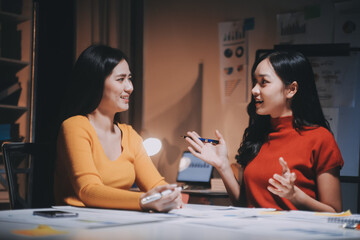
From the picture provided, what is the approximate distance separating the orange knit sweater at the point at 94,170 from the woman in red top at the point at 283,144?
0.27m

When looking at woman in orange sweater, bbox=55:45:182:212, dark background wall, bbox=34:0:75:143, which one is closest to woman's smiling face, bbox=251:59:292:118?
woman in orange sweater, bbox=55:45:182:212

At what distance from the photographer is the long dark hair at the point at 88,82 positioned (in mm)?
1892

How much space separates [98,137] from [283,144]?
777 mm

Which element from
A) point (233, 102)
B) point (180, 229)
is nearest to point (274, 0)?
point (233, 102)

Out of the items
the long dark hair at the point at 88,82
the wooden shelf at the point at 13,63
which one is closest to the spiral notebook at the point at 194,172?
the long dark hair at the point at 88,82

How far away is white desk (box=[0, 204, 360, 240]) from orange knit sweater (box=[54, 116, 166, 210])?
0.34ft

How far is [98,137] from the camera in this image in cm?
186

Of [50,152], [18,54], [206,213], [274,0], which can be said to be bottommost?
[206,213]

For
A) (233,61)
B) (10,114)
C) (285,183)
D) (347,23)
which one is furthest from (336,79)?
(10,114)

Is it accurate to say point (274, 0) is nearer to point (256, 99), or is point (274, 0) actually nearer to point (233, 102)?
point (233, 102)

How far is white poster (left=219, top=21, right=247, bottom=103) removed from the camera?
3.25 metres

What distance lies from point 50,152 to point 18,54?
7.66 feet

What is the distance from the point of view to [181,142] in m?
3.46

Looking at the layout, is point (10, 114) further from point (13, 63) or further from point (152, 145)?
point (152, 145)
